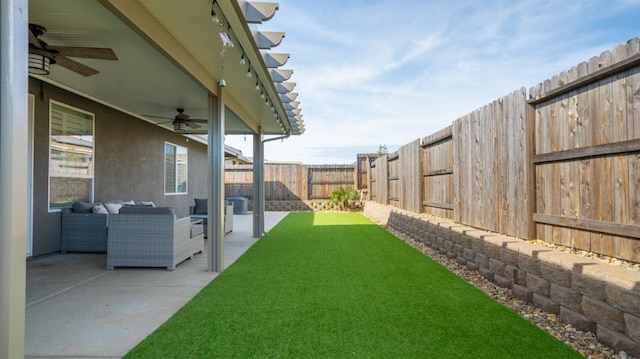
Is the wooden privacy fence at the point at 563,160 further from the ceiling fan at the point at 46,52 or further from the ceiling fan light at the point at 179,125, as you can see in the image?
the ceiling fan light at the point at 179,125

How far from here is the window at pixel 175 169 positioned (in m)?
10.1

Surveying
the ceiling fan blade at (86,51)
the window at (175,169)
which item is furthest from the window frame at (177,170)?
the ceiling fan blade at (86,51)

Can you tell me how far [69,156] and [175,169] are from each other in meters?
4.24

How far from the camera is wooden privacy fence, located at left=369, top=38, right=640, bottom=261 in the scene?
104 inches

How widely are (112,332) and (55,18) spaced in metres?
2.74

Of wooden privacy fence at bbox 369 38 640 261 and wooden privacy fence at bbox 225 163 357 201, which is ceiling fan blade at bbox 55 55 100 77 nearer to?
wooden privacy fence at bbox 369 38 640 261

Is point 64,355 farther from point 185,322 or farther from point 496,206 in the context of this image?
point 496,206

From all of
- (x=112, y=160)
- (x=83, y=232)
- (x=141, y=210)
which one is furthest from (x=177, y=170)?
(x=141, y=210)

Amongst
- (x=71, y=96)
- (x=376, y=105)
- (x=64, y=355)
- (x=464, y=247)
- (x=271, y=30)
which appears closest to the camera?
(x=64, y=355)

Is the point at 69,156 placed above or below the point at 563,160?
above

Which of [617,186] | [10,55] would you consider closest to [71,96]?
[10,55]

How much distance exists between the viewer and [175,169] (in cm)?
1063

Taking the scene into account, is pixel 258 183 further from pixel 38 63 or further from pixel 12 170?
pixel 12 170

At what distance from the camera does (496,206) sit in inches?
178
